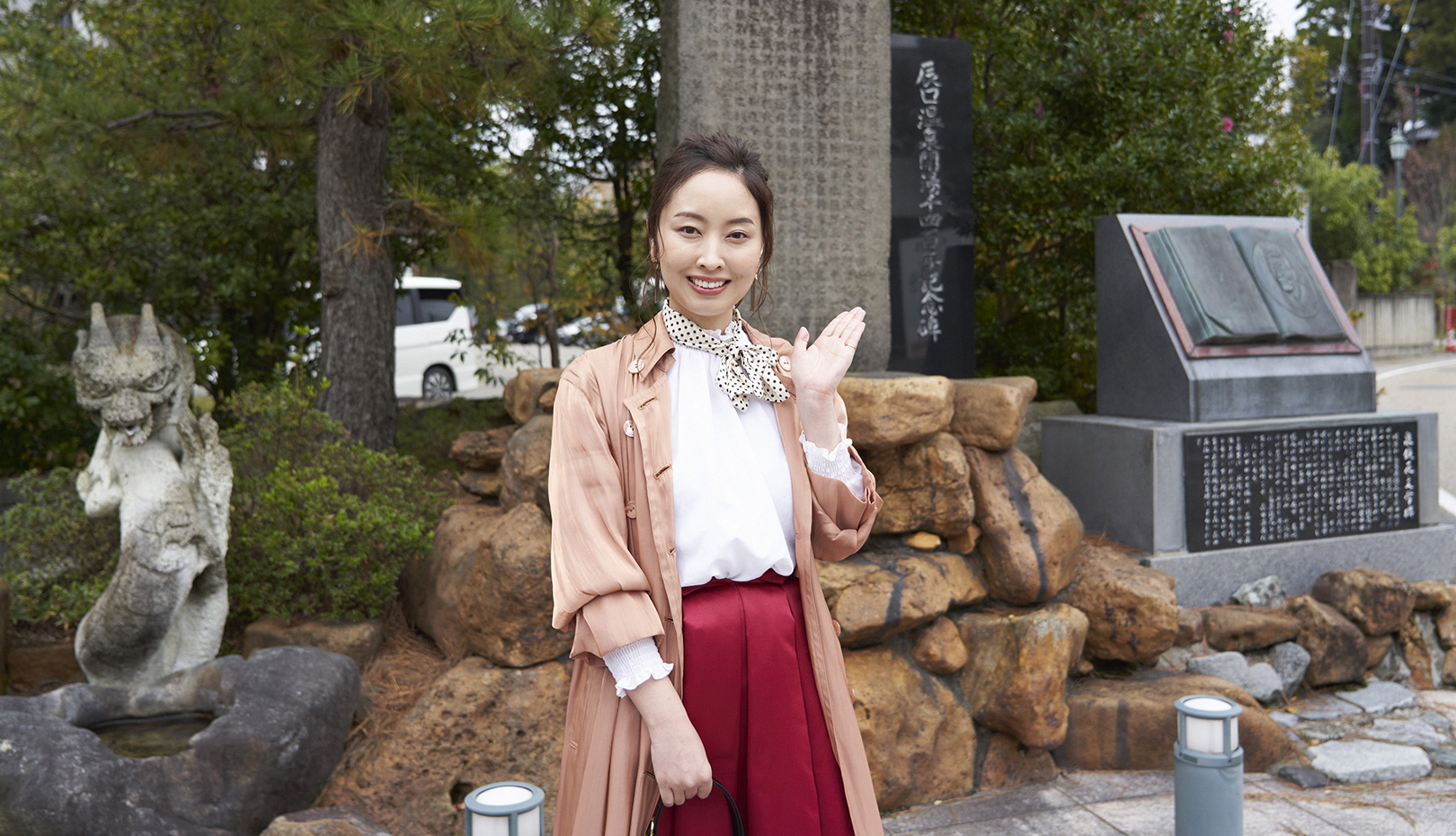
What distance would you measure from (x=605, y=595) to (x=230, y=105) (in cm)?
456

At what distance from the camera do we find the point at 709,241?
1821 mm

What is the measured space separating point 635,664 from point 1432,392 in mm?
16342

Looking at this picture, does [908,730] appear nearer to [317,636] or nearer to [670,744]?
[317,636]

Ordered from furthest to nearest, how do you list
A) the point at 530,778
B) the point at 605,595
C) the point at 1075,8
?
the point at 1075,8, the point at 530,778, the point at 605,595

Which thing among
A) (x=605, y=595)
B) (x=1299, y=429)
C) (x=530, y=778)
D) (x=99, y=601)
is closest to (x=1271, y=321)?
(x=1299, y=429)

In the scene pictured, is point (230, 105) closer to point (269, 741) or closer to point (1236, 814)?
point (269, 741)

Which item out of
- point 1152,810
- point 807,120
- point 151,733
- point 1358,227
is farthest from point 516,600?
point 1358,227

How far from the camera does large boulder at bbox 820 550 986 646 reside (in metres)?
3.86

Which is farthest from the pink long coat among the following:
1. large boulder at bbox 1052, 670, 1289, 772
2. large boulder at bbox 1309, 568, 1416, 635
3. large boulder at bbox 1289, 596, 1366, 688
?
large boulder at bbox 1309, 568, 1416, 635

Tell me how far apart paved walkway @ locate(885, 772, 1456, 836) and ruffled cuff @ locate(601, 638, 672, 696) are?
2328 mm

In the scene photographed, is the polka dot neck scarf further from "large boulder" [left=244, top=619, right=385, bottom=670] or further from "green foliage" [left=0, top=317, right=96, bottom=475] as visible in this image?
"green foliage" [left=0, top=317, right=96, bottom=475]

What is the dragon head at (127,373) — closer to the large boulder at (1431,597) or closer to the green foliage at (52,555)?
the green foliage at (52,555)

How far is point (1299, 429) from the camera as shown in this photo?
5.26 metres

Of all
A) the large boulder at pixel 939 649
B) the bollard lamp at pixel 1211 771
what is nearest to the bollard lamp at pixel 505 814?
the bollard lamp at pixel 1211 771
